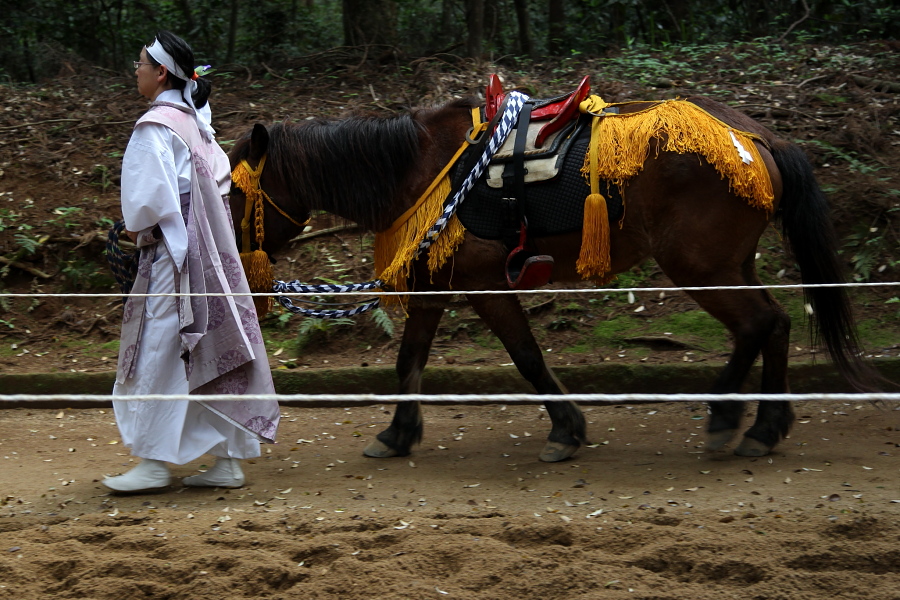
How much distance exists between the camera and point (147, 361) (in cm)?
395

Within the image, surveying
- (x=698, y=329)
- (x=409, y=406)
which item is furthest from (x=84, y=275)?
(x=698, y=329)

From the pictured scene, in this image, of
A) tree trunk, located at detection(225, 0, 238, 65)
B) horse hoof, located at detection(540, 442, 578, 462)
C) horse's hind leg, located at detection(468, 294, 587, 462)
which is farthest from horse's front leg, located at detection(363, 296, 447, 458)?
tree trunk, located at detection(225, 0, 238, 65)

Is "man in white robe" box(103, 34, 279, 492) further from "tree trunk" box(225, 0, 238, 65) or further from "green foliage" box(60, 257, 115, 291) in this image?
"tree trunk" box(225, 0, 238, 65)

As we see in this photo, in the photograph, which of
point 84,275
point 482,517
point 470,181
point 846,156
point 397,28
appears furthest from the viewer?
point 397,28

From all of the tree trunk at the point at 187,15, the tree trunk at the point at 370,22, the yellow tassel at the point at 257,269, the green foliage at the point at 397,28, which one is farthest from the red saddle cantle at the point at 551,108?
the tree trunk at the point at 187,15

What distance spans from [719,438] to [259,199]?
257cm

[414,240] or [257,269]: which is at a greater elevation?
[414,240]

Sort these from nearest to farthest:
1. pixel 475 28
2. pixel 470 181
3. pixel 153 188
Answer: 1. pixel 153 188
2. pixel 470 181
3. pixel 475 28

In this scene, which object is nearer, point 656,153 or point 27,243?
point 656,153

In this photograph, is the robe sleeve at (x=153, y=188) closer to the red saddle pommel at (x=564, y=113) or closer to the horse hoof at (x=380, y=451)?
the horse hoof at (x=380, y=451)

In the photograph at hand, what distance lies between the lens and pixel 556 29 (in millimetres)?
10523

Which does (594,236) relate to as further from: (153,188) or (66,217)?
(66,217)

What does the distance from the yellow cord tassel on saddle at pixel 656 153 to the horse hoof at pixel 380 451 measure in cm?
137

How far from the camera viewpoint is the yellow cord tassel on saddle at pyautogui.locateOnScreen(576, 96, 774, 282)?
13.3ft
